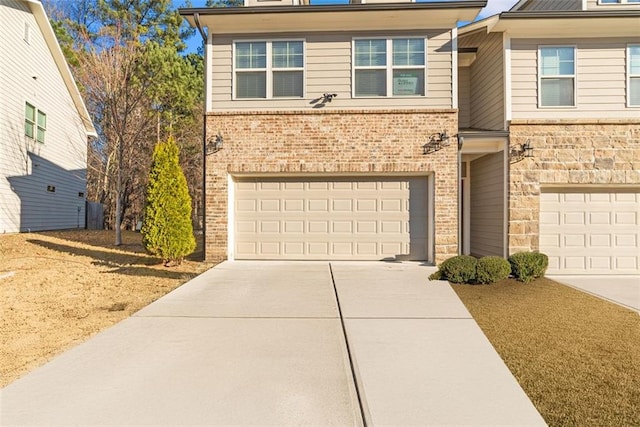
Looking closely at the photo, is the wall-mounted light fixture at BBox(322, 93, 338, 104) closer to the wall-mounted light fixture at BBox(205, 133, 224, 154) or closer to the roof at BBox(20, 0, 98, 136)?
the wall-mounted light fixture at BBox(205, 133, 224, 154)

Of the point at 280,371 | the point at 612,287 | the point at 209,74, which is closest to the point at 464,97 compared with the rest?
the point at 612,287

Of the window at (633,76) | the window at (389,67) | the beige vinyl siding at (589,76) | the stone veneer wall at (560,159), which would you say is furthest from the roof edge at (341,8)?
the window at (633,76)

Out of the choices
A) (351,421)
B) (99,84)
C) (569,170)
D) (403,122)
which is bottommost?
(351,421)

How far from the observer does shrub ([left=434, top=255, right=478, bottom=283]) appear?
283 inches

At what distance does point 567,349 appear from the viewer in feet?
13.6

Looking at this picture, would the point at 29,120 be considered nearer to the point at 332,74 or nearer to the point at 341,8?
the point at 332,74

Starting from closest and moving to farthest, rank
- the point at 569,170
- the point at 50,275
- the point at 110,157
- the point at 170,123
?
1. the point at 50,275
2. the point at 569,170
3. the point at 110,157
4. the point at 170,123

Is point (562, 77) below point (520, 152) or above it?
above

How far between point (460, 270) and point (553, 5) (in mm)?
8876

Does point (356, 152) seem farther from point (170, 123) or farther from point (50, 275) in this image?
point (170, 123)

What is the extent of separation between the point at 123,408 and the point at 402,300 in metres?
4.23

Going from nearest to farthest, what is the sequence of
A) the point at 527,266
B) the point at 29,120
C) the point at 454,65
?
the point at 527,266, the point at 454,65, the point at 29,120

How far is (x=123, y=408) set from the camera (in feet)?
9.58

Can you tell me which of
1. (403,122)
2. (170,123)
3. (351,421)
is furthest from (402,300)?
(170,123)
